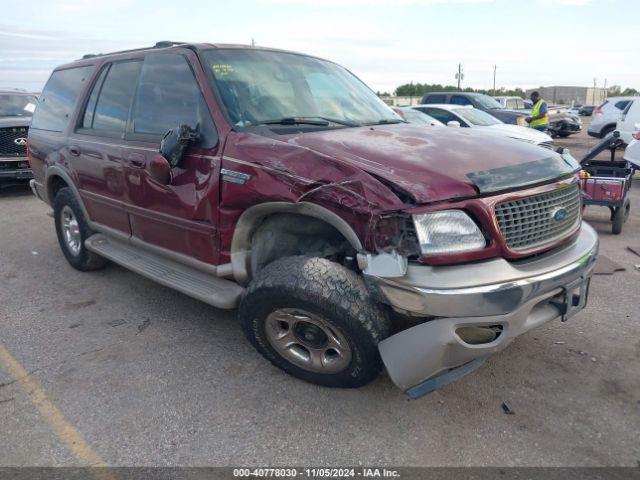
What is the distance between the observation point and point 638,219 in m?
7.30

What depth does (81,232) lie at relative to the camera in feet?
16.2

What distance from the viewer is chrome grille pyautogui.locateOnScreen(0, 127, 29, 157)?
9438mm

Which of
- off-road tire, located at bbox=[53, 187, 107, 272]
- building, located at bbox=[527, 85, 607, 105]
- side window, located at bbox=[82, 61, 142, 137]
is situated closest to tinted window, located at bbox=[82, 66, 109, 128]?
side window, located at bbox=[82, 61, 142, 137]

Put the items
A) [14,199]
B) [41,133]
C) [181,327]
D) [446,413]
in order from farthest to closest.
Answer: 1. [14,199]
2. [41,133]
3. [181,327]
4. [446,413]

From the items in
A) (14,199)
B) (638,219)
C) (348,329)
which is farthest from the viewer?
(14,199)

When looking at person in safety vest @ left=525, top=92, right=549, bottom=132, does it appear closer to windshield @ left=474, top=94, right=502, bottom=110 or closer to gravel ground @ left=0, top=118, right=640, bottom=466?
windshield @ left=474, top=94, right=502, bottom=110

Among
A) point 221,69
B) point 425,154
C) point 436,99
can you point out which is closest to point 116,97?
point 221,69

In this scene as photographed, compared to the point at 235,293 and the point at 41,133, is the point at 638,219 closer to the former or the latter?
the point at 235,293

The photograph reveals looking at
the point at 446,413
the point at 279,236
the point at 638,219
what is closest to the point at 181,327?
Result: the point at 279,236


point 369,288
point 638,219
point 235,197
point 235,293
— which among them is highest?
point 235,197

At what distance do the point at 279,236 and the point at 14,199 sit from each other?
813 cm

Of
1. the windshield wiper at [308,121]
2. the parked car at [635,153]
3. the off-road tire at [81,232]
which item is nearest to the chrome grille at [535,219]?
the windshield wiper at [308,121]

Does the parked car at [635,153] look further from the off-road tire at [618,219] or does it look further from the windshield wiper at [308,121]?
the windshield wiper at [308,121]

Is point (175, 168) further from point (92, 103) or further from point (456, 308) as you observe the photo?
point (456, 308)
